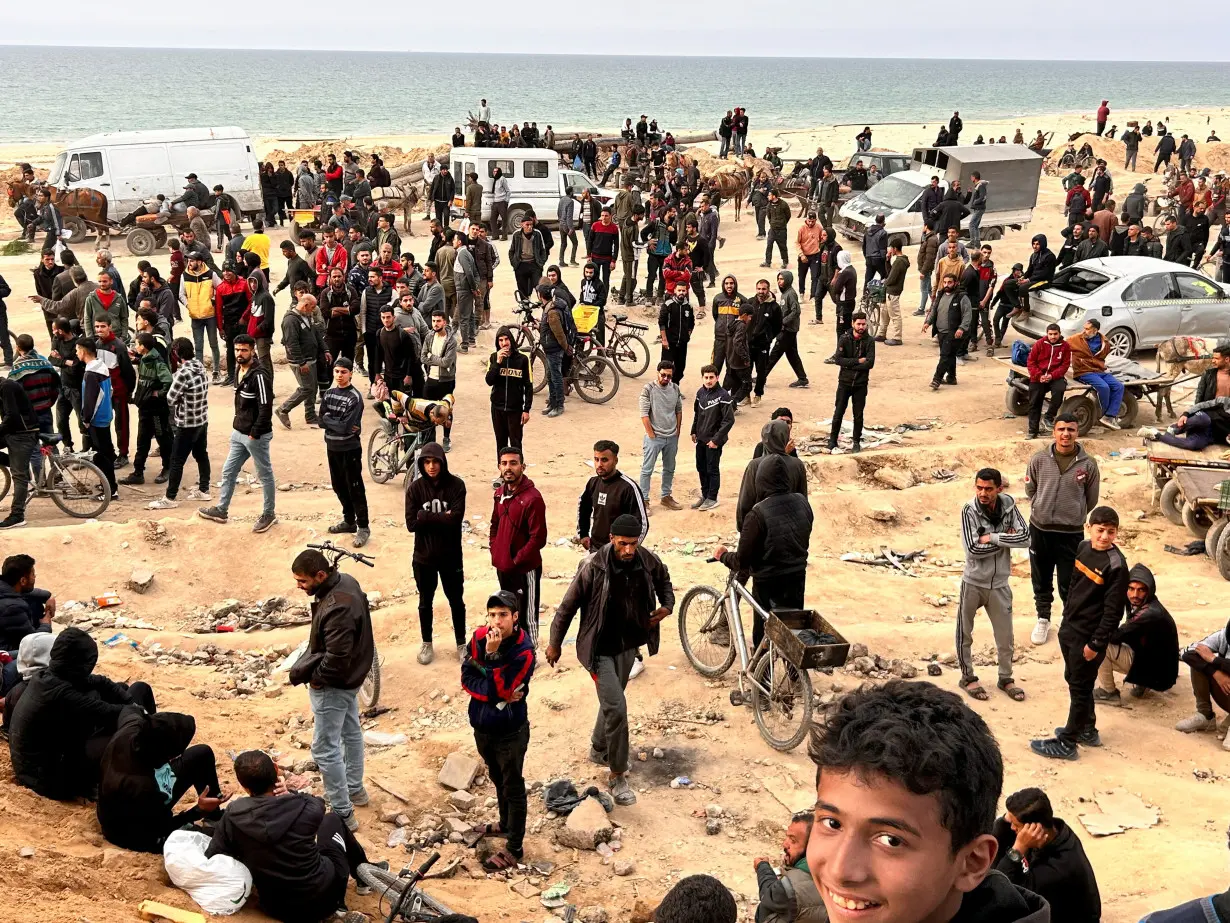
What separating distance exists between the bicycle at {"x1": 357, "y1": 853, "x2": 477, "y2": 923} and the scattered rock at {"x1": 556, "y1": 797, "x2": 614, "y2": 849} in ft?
3.47

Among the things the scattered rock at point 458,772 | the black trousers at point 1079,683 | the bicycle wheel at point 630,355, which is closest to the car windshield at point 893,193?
the bicycle wheel at point 630,355

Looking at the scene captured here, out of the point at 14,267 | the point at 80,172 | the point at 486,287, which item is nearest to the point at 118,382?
the point at 486,287

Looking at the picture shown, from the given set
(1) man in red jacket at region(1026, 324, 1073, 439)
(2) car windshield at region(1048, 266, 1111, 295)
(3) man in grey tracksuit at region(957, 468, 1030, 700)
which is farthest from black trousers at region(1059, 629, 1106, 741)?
(2) car windshield at region(1048, 266, 1111, 295)

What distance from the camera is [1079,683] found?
7422 millimetres

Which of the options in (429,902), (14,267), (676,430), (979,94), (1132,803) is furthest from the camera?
(979,94)

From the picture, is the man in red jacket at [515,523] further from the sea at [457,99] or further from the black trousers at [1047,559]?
the sea at [457,99]

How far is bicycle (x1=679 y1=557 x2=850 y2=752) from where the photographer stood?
Result: 23.7ft

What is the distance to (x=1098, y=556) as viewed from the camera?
729 cm

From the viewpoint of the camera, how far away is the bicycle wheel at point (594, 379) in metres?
15.8

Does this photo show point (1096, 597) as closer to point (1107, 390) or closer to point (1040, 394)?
point (1040, 394)

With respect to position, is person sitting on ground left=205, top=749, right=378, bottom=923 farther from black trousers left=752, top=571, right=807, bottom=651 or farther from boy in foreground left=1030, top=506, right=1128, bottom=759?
boy in foreground left=1030, top=506, right=1128, bottom=759

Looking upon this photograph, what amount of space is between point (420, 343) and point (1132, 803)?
9376mm

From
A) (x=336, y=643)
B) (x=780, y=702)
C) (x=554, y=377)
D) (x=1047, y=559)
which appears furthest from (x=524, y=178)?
(x=336, y=643)

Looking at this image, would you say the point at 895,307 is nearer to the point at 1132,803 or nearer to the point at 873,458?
the point at 873,458
